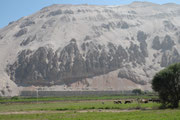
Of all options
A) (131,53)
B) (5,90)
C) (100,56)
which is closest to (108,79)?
(100,56)

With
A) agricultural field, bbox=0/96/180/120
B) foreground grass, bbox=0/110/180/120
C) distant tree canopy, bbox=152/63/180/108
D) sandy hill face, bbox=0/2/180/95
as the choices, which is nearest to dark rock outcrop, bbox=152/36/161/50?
sandy hill face, bbox=0/2/180/95

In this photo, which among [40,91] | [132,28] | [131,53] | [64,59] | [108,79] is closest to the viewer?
[40,91]

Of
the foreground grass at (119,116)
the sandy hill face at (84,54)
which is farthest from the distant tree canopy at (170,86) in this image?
the sandy hill face at (84,54)

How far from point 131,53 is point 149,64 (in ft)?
42.3

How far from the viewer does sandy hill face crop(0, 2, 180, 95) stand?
14550cm

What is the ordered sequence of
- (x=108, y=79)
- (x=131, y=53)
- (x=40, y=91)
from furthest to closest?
1. (x=131, y=53)
2. (x=108, y=79)
3. (x=40, y=91)

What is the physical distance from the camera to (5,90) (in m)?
128

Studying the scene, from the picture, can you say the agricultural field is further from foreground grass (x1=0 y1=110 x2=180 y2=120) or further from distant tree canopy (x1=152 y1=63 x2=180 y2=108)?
distant tree canopy (x1=152 y1=63 x2=180 y2=108)

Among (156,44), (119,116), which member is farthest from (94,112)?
(156,44)

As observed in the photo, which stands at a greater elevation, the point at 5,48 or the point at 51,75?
the point at 5,48

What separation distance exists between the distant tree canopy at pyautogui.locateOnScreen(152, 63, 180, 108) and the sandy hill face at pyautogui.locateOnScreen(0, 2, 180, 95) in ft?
315

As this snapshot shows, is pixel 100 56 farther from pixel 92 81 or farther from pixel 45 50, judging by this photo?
pixel 45 50

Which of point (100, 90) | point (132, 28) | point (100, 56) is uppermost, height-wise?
point (132, 28)

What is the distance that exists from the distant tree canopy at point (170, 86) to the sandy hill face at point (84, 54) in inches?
3785
